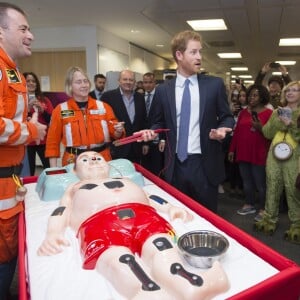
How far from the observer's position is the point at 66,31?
6.26 meters

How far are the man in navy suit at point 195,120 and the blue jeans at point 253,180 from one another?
133cm

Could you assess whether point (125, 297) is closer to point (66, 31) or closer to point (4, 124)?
point (4, 124)

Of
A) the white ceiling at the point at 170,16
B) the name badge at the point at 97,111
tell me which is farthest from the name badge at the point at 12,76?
the white ceiling at the point at 170,16

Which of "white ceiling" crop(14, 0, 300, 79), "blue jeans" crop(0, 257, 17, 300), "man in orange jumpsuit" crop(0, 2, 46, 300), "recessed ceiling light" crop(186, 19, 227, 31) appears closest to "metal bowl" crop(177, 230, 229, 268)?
"man in orange jumpsuit" crop(0, 2, 46, 300)

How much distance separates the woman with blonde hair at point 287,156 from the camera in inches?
106

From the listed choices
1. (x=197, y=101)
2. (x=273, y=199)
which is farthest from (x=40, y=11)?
(x=273, y=199)

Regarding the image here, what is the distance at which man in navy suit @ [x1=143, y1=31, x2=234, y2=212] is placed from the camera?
204cm

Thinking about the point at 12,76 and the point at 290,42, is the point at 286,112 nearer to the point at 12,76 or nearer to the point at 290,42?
the point at 12,76

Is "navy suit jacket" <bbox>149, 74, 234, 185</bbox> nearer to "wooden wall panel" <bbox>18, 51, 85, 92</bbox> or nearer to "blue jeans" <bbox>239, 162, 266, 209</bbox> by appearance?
"blue jeans" <bbox>239, 162, 266, 209</bbox>

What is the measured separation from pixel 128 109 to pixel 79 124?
3.47 feet

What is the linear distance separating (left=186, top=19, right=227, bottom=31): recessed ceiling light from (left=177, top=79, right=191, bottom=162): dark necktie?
4228 mm

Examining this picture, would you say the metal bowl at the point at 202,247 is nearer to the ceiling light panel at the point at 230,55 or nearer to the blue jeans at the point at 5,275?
the blue jeans at the point at 5,275

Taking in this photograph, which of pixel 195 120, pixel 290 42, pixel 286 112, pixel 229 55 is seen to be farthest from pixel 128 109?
pixel 229 55

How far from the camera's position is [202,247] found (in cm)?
134
